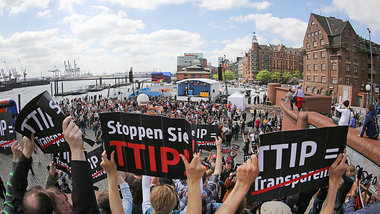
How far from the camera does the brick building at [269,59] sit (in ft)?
362

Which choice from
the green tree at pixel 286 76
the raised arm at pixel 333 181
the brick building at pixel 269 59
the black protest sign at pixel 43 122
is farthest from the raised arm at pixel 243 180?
the brick building at pixel 269 59

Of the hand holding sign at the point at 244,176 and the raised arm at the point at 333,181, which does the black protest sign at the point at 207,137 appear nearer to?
the raised arm at the point at 333,181

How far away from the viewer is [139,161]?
2.83m

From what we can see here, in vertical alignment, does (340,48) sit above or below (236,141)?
above

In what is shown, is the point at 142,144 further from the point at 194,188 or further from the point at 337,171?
the point at 337,171

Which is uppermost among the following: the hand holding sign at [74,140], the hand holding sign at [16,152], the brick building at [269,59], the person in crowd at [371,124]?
the brick building at [269,59]

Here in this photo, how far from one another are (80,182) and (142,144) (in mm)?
1179

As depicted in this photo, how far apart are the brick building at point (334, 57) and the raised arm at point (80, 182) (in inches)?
1858

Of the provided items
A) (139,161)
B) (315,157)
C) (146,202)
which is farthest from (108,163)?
(315,157)

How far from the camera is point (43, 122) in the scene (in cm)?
327

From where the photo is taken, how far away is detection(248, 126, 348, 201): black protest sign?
2.50m

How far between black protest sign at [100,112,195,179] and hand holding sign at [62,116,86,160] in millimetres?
870

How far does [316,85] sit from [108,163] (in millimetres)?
54048

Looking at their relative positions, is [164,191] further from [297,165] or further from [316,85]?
[316,85]
